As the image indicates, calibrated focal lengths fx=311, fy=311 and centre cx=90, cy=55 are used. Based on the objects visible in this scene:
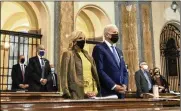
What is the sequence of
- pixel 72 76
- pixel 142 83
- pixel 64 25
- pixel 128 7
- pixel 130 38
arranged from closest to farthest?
pixel 72 76
pixel 142 83
pixel 64 25
pixel 130 38
pixel 128 7

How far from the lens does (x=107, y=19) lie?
10.8 metres

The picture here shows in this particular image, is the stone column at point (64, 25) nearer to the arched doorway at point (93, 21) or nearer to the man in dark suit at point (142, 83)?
the arched doorway at point (93, 21)

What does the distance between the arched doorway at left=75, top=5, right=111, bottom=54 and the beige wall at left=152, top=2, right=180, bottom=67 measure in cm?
208

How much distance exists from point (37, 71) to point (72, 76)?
2639 mm

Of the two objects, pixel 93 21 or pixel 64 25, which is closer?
pixel 64 25

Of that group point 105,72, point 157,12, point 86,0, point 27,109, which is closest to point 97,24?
point 86,0

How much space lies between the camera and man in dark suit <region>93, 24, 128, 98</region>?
366 cm

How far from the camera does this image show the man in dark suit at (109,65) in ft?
12.0

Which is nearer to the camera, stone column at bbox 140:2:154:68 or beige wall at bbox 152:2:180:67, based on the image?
stone column at bbox 140:2:154:68

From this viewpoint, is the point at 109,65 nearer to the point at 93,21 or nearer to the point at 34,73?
the point at 34,73

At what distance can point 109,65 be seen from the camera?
3.77 meters

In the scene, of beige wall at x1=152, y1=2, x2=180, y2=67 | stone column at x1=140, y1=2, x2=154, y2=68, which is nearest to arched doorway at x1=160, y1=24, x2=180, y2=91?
beige wall at x1=152, y1=2, x2=180, y2=67

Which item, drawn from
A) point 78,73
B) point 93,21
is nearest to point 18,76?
point 78,73

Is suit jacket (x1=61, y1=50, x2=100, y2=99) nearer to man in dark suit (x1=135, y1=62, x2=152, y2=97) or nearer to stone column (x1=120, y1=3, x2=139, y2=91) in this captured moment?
man in dark suit (x1=135, y1=62, x2=152, y2=97)
